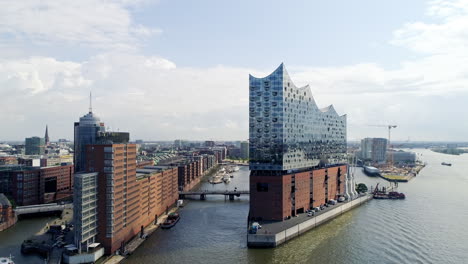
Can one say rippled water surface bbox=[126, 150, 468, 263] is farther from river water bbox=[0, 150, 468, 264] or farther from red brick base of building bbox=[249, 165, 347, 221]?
red brick base of building bbox=[249, 165, 347, 221]

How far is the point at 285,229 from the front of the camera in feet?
246

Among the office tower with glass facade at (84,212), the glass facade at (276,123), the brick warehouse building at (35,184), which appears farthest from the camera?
the brick warehouse building at (35,184)

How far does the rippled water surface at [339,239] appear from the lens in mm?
64125

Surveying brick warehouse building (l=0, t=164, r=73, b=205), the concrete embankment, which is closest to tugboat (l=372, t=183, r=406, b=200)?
the concrete embankment

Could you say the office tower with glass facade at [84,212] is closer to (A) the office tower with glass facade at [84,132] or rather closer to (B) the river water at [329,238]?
(B) the river water at [329,238]

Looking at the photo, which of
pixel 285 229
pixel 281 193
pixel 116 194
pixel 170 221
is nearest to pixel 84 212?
pixel 116 194

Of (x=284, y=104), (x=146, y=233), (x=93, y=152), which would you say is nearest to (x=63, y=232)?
(x=146, y=233)

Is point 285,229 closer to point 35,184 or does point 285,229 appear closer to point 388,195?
point 388,195

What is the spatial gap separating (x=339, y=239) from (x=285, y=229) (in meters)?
12.1

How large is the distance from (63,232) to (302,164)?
59.1 metres

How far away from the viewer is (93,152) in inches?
2499

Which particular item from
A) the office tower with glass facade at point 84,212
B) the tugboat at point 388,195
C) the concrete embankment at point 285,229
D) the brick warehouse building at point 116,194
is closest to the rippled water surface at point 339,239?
the concrete embankment at point 285,229

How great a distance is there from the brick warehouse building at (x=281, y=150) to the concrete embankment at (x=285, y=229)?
3934mm

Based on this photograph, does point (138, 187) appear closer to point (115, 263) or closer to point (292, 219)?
Answer: point (115, 263)
